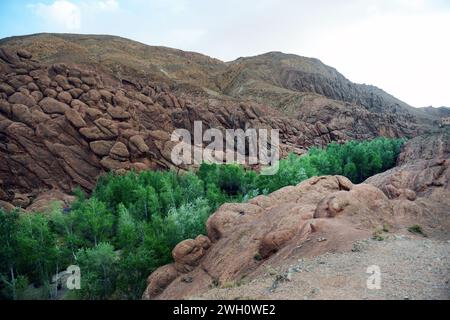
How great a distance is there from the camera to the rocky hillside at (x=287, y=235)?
1678 centimetres

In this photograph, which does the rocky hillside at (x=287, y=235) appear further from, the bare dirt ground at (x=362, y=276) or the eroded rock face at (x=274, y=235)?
the bare dirt ground at (x=362, y=276)

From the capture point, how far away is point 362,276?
43.7 ft

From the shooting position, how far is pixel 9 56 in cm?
6525

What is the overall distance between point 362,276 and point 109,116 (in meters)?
54.0

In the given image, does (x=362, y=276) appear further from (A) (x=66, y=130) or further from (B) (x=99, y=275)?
(A) (x=66, y=130)

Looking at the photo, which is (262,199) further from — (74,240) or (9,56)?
(9,56)

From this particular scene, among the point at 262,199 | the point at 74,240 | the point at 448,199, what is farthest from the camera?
the point at 74,240

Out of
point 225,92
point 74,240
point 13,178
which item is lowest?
point 74,240

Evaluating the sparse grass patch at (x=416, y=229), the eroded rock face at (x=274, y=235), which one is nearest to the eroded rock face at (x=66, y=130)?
the eroded rock face at (x=274, y=235)

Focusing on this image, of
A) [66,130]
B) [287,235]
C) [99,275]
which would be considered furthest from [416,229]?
[66,130]

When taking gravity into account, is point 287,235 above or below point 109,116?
below

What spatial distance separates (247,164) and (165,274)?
42075mm

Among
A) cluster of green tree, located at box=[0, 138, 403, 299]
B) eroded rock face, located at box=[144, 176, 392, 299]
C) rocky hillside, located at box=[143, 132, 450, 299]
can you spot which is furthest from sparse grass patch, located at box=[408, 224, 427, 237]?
cluster of green tree, located at box=[0, 138, 403, 299]
